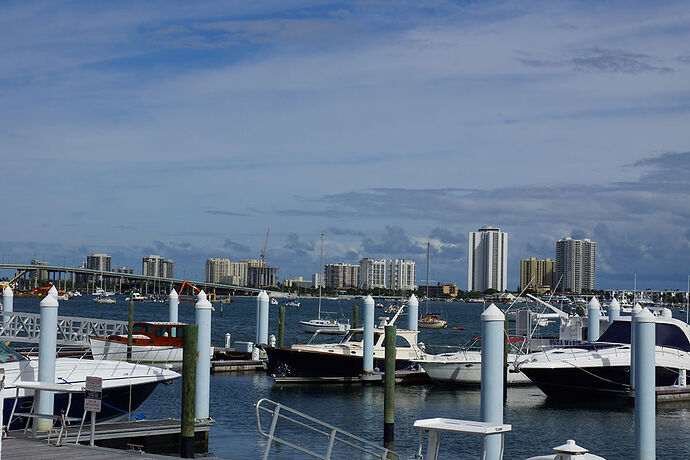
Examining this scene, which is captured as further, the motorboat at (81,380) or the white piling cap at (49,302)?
the motorboat at (81,380)

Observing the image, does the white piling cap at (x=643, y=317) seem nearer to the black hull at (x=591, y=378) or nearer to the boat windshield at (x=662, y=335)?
the black hull at (x=591, y=378)

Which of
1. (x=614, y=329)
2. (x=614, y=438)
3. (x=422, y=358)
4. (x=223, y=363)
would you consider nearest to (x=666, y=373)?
(x=614, y=329)

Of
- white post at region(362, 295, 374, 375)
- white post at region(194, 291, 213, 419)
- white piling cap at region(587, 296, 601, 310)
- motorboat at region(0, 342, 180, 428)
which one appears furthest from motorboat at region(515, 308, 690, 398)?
motorboat at region(0, 342, 180, 428)

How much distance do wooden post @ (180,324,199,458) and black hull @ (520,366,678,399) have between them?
16127 mm

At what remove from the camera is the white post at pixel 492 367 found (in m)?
15.2

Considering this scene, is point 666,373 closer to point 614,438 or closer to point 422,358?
point 614,438

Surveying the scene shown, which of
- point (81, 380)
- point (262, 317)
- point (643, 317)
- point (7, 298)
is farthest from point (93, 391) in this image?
point (7, 298)

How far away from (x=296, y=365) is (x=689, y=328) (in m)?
15.3

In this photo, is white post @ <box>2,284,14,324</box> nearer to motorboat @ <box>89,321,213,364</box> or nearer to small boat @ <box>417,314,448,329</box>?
motorboat @ <box>89,321,213,364</box>

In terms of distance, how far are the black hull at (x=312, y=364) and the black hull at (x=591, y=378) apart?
23.5ft

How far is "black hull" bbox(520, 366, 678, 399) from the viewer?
104 feet

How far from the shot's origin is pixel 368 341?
112 ft

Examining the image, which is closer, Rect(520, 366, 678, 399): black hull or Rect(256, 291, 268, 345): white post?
Rect(520, 366, 678, 399): black hull

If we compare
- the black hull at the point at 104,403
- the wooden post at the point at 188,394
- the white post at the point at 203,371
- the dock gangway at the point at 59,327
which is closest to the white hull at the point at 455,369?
the dock gangway at the point at 59,327
